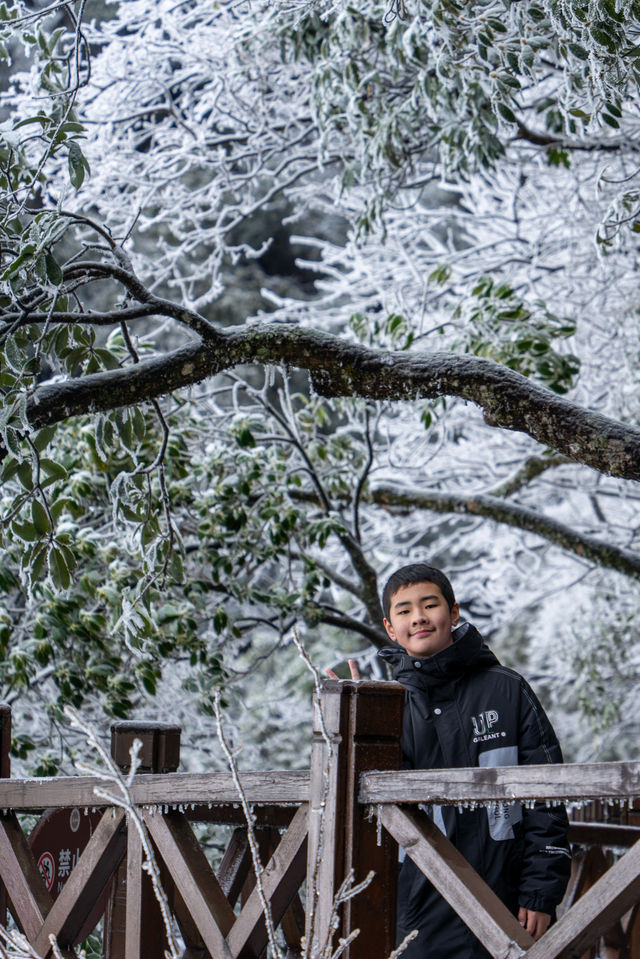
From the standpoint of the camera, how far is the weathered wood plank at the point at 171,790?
7.16 ft

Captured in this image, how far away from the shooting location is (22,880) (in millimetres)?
2787

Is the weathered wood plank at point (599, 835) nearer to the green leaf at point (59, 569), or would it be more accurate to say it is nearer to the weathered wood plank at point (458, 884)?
the green leaf at point (59, 569)

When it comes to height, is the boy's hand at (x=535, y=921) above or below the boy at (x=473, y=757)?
below

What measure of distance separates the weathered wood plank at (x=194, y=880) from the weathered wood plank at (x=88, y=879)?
0.15 metres

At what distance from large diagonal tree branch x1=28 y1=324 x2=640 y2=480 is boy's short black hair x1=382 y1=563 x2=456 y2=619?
42cm

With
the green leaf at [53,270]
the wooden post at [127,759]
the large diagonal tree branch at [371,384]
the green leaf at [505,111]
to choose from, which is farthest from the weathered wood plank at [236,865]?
the green leaf at [505,111]

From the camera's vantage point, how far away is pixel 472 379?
284 centimetres

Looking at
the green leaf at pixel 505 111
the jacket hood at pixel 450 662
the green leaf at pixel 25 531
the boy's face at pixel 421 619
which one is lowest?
the jacket hood at pixel 450 662

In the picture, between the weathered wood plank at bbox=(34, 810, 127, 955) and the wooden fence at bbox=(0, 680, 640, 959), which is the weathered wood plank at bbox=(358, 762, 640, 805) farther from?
the weathered wood plank at bbox=(34, 810, 127, 955)

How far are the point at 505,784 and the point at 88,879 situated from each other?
1.19 meters

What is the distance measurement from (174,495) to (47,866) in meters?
1.93

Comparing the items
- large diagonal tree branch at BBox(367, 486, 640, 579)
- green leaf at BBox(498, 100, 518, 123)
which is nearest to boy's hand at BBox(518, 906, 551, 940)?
green leaf at BBox(498, 100, 518, 123)

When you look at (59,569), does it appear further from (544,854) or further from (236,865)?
(544,854)

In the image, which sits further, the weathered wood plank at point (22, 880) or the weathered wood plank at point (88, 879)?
the weathered wood plank at point (22, 880)
